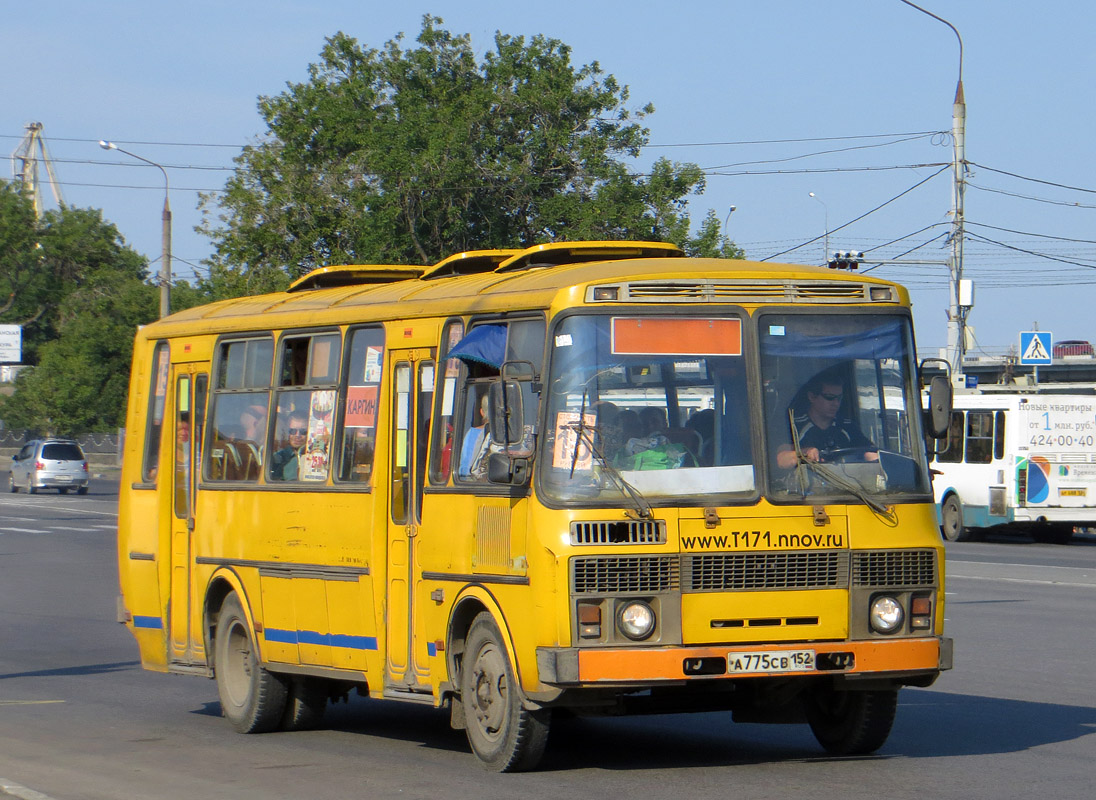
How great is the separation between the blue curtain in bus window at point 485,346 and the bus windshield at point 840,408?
1360 millimetres

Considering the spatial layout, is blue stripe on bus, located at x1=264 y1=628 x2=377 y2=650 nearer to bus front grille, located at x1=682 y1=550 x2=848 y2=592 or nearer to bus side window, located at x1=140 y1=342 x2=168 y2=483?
bus side window, located at x1=140 y1=342 x2=168 y2=483

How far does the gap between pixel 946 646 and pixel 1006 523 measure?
2364 centimetres

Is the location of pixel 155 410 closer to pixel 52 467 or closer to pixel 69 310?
pixel 52 467

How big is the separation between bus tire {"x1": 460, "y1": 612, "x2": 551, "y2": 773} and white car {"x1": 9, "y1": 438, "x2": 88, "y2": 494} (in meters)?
46.4

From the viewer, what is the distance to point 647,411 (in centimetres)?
840

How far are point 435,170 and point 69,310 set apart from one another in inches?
1877

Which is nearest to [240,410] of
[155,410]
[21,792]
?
[155,410]

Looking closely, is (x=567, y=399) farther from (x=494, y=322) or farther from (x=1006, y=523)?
(x=1006, y=523)

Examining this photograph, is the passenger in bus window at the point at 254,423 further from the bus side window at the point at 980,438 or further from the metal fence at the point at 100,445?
the metal fence at the point at 100,445

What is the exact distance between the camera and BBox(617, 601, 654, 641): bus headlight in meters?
8.08

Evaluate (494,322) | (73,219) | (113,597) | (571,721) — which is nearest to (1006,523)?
(113,597)

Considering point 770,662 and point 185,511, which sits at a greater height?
point 185,511

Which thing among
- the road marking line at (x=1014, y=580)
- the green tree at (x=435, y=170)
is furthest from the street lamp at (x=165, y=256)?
the road marking line at (x=1014, y=580)

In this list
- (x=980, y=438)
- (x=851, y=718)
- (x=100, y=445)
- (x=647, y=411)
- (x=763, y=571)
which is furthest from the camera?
(x=100, y=445)
